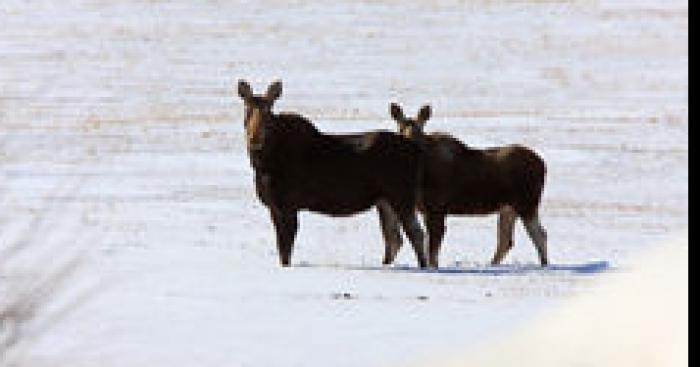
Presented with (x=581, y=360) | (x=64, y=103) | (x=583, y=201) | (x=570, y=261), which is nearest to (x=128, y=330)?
(x=581, y=360)

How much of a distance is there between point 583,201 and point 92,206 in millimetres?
6243

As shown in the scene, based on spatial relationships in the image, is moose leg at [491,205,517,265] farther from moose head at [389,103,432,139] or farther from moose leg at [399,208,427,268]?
moose head at [389,103,432,139]

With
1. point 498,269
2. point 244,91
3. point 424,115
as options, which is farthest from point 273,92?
point 498,269

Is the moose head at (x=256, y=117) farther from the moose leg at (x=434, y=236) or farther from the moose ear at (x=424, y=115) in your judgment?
the moose leg at (x=434, y=236)

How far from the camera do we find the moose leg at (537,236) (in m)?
17.5

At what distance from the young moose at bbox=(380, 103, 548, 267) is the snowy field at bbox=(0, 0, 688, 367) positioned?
479mm

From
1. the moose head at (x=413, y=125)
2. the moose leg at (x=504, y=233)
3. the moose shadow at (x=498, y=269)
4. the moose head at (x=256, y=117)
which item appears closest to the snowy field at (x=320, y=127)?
the moose shadow at (x=498, y=269)

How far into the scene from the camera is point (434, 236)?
56.1ft

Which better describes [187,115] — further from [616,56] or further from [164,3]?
[164,3]

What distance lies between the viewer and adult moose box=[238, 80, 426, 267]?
1689cm

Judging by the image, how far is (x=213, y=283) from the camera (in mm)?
15328

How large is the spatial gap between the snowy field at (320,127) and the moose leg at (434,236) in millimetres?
242

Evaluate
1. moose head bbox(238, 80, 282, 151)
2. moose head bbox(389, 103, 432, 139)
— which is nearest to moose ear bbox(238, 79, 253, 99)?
moose head bbox(238, 80, 282, 151)

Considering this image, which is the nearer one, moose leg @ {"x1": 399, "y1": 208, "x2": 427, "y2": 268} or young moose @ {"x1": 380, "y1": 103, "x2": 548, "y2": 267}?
moose leg @ {"x1": 399, "y1": 208, "x2": 427, "y2": 268}
